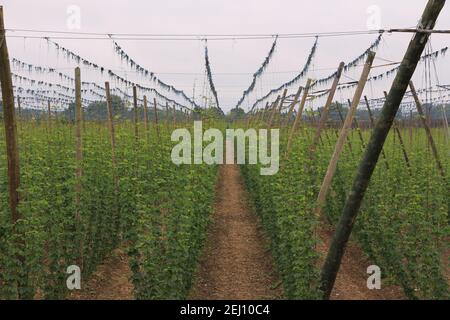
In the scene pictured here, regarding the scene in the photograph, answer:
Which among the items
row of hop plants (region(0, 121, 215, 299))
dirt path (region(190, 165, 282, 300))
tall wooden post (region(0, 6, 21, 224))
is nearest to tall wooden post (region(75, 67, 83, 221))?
row of hop plants (region(0, 121, 215, 299))

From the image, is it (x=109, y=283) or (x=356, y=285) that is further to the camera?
(x=356, y=285)

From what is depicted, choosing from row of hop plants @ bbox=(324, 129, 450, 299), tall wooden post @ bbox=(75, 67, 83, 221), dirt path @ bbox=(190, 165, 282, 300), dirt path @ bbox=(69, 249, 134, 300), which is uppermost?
tall wooden post @ bbox=(75, 67, 83, 221)

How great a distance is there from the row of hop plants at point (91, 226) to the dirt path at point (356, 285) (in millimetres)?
2282

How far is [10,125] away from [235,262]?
16.5ft

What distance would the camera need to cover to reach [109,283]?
7.40 metres

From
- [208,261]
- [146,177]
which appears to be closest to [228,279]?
[208,261]

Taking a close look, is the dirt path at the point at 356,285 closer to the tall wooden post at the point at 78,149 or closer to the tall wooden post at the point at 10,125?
the tall wooden post at the point at 78,149

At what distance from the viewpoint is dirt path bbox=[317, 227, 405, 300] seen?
7020 mm

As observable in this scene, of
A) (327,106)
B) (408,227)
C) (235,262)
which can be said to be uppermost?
(327,106)

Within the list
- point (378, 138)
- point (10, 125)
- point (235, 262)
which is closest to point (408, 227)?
point (378, 138)

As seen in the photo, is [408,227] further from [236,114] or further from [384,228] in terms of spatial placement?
[236,114]

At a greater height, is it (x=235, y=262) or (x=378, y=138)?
(x=378, y=138)

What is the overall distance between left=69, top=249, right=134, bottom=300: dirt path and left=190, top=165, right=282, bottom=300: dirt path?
106 centimetres

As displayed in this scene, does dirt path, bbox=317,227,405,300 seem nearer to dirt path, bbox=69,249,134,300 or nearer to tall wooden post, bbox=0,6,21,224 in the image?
→ dirt path, bbox=69,249,134,300
